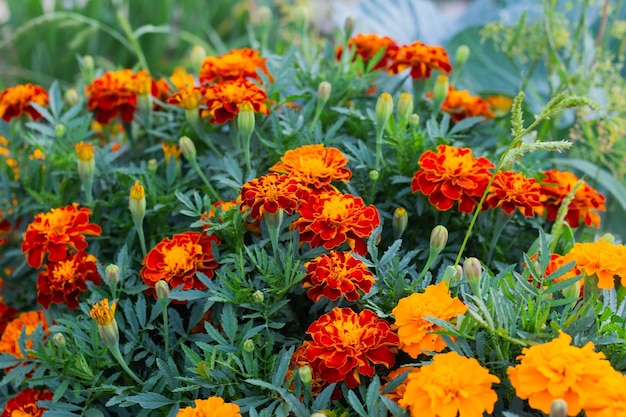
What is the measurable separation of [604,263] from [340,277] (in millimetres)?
292

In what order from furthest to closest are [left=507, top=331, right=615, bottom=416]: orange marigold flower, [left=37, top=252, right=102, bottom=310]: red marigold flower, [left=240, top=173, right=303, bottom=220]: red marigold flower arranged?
[left=37, top=252, right=102, bottom=310]: red marigold flower → [left=240, top=173, right=303, bottom=220]: red marigold flower → [left=507, top=331, right=615, bottom=416]: orange marigold flower

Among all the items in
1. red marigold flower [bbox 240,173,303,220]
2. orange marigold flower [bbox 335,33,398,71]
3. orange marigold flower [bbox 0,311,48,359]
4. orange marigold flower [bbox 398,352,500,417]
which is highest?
orange marigold flower [bbox 335,33,398,71]

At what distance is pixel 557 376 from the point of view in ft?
2.11

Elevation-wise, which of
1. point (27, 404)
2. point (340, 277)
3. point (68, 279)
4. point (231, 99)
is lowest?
point (27, 404)

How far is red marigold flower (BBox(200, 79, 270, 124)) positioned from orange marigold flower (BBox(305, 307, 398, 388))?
37 cm

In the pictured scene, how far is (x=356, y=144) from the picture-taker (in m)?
1.15

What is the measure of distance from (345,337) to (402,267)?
143 millimetres

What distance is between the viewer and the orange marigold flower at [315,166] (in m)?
0.92

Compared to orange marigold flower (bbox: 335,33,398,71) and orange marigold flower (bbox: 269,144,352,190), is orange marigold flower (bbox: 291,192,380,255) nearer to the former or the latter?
orange marigold flower (bbox: 269,144,352,190)

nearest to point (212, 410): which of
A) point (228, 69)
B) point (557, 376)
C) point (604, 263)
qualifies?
point (557, 376)

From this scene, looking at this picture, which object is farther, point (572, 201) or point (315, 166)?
point (572, 201)

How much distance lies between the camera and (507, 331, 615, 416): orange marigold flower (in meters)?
0.64

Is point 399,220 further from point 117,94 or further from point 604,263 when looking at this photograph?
point 117,94

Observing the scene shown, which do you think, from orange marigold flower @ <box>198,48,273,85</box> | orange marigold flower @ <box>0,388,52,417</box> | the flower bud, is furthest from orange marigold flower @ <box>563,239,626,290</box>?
orange marigold flower @ <box>0,388,52,417</box>
